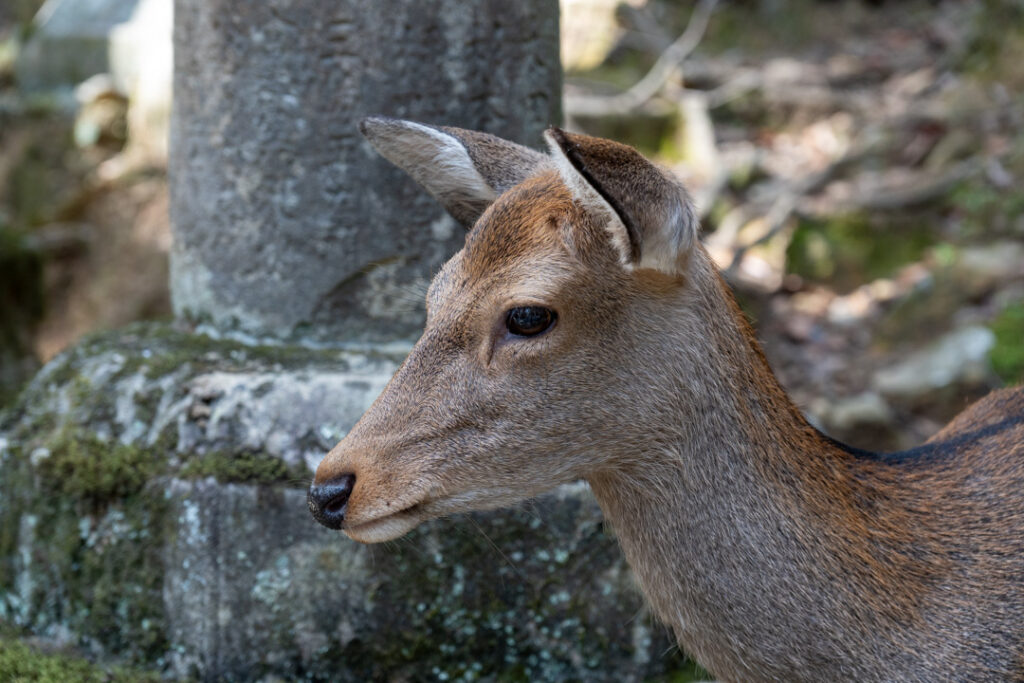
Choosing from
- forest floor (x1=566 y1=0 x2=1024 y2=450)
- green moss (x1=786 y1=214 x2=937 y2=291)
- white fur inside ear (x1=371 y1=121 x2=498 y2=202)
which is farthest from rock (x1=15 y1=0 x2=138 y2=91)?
white fur inside ear (x1=371 y1=121 x2=498 y2=202)

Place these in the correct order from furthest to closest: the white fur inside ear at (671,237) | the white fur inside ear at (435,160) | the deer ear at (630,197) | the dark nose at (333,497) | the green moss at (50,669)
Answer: the green moss at (50,669), the white fur inside ear at (435,160), the dark nose at (333,497), the white fur inside ear at (671,237), the deer ear at (630,197)

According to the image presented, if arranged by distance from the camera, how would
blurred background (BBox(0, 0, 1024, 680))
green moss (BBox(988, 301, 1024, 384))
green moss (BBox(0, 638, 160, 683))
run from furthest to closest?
blurred background (BBox(0, 0, 1024, 680))
green moss (BBox(988, 301, 1024, 384))
green moss (BBox(0, 638, 160, 683))

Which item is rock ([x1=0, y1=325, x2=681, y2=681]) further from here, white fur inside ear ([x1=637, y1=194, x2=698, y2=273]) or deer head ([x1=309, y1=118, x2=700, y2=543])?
white fur inside ear ([x1=637, y1=194, x2=698, y2=273])

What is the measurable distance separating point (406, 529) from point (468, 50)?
6.29 ft

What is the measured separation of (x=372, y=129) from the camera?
2996 mm

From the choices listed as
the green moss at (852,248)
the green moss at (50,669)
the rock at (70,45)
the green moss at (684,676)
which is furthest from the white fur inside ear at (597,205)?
the rock at (70,45)

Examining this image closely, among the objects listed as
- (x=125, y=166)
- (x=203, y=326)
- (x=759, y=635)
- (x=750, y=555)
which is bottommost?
(x=125, y=166)

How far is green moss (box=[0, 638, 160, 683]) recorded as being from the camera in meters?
3.19

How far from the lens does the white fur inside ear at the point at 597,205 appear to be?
231 cm

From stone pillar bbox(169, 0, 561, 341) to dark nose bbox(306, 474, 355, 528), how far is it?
1314 millimetres

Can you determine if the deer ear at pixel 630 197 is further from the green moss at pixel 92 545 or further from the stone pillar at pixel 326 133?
the green moss at pixel 92 545

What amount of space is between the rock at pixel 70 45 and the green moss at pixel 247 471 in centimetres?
930

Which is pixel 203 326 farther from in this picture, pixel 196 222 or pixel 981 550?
pixel 981 550

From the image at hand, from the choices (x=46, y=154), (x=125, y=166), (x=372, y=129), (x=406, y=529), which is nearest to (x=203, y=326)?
(x=372, y=129)
